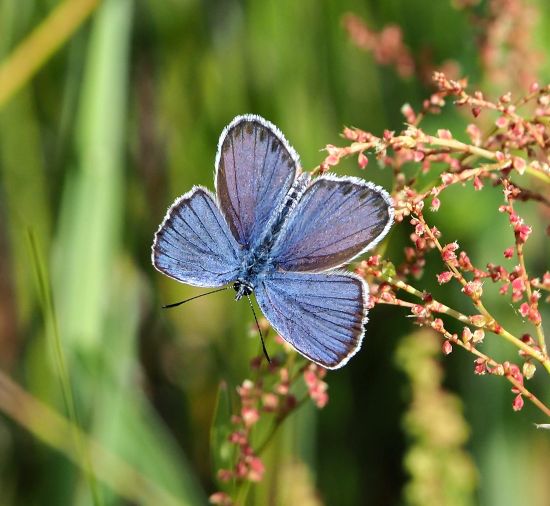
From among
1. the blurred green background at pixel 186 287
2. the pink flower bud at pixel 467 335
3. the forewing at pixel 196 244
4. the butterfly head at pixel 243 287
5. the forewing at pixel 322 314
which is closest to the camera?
the pink flower bud at pixel 467 335

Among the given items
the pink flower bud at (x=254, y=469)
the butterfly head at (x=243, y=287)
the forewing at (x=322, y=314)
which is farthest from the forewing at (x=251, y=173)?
the pink flower bud at (x=254, y=469)

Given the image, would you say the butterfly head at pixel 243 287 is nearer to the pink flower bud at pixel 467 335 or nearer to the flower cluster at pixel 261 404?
the flower cluster at pixel 261 404

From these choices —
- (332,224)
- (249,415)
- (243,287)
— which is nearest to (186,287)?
(243,287)

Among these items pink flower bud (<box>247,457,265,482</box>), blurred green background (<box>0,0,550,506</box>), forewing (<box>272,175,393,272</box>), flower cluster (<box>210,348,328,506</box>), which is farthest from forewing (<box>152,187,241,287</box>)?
blurred green background (<box>0,0,550,506</box>)

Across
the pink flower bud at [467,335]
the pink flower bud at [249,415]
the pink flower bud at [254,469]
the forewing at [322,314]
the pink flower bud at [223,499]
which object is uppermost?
the pink flower bud at [467,335]

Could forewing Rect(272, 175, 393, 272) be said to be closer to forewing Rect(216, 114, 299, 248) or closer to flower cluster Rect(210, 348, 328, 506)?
forewing Rect(216, 114, 299, 248)

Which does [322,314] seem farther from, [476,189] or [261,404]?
[476,189]

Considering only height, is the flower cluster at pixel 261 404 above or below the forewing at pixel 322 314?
below

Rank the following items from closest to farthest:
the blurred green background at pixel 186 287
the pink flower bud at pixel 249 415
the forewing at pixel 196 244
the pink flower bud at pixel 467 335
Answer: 1. the pink flower bud at pixel 467 335
2. the pink flower bud at pixel 249 415
3. the forewing at pixel 196 244
4. the blurred green background at pixel 186 287
